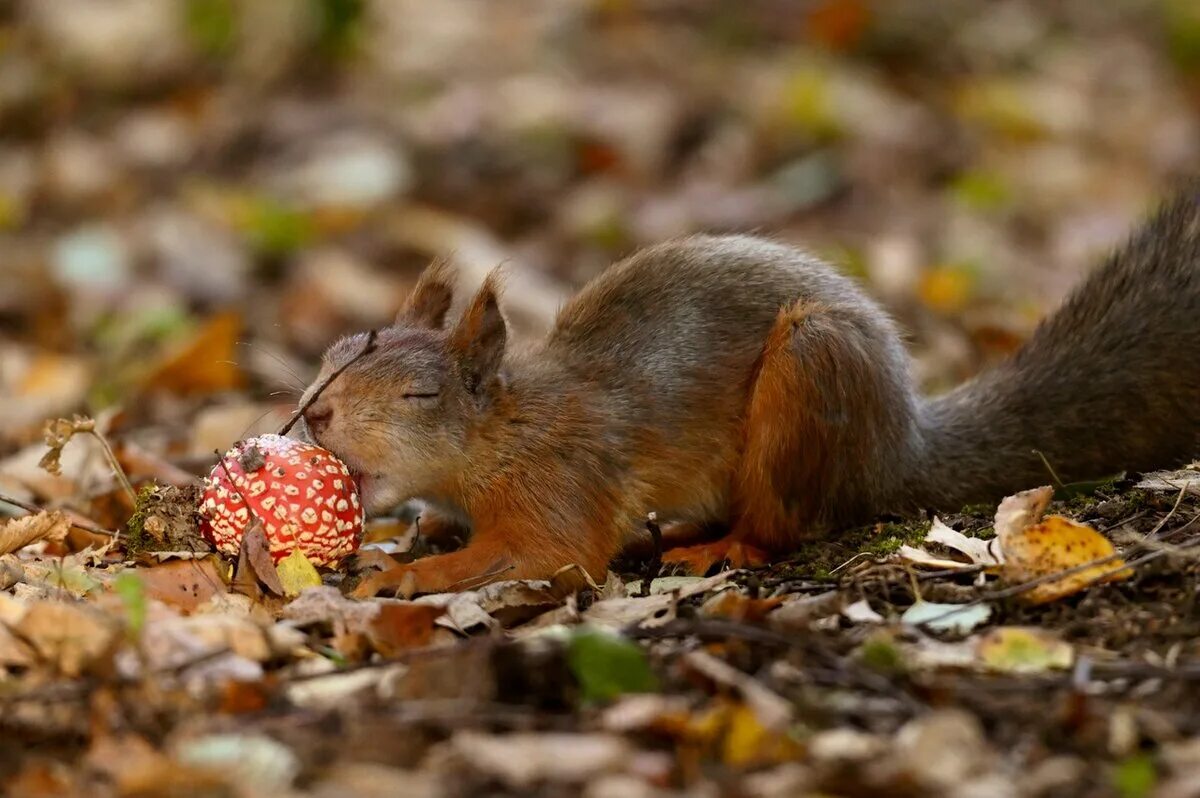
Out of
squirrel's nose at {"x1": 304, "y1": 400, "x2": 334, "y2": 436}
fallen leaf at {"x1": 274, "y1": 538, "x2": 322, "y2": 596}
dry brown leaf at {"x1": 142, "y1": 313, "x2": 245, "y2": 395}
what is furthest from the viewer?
dry brown leaf at {"x1": 142, "y1": 313, "x2": 245, "y2": 395}

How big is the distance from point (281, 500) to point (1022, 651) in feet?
5.94

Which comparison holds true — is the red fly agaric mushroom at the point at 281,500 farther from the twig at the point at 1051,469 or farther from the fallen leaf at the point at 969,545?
the twig at the point at 1051,469

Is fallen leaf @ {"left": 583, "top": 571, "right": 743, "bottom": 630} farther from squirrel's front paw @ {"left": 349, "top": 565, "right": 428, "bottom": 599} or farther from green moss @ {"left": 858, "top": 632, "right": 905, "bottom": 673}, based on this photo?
green moss @ {"left": 858, "top": 632, "right": 905, "bottom": 673}

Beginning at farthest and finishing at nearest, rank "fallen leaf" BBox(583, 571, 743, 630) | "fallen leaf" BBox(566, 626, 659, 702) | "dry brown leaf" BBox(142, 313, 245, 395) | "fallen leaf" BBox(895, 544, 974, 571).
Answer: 1. "dry brown leaf" BBox(142, 313, 245, 395)
2. "fallen leaf" BBox(895, 544, 974, 571)
3. "fallen leaf" BBox(583, 571, 743, 630)
4. "fallen leaf" BBox(566, 626, 659, 702)

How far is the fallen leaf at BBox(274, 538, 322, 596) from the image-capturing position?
3830 mm

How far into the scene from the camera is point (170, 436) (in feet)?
20.2

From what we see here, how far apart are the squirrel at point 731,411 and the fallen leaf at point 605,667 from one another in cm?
134

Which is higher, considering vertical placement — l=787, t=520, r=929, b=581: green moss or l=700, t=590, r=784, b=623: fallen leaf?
l=700, t=590, r=784, b=623: fallen leaf

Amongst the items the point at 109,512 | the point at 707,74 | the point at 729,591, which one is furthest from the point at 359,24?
the point at 729,591

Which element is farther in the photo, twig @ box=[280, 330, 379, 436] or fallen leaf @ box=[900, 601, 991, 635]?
twig @ box=[280, 330, 379, 436]

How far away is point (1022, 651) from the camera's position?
3.04 m

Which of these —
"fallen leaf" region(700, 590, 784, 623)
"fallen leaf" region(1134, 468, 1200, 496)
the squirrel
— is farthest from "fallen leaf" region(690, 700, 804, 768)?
"fallen leaf" region(1134, 468, 1200, 496)

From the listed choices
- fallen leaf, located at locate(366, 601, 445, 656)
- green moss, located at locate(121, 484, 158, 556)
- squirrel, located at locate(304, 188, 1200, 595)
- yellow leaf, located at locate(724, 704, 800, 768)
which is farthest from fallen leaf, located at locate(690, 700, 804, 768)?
green moss, located at locate(121, 484, 158, 556)

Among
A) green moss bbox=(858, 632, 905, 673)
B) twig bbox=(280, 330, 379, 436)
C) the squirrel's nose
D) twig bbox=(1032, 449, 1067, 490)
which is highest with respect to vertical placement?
twig bbox=(280, 330, 379, 436)
